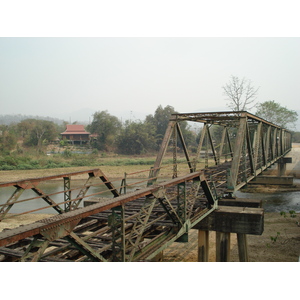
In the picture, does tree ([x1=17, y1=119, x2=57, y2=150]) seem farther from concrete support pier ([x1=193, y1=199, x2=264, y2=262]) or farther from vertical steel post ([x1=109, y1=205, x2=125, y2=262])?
vertical steel post ([x1=109, y1=205, x2=125, y2=262])

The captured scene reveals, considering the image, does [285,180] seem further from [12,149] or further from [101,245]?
[12,149]

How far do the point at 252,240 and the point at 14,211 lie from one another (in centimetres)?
1571

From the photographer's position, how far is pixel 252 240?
15.6 metres

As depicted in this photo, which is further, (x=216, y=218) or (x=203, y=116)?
(x=203, y=116)

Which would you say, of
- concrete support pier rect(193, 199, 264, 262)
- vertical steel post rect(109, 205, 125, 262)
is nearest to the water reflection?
concrete support pier rect(193, 199, 264, 262)

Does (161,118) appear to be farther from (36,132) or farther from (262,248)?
(262,248)

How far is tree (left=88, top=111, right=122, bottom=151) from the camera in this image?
207 feet

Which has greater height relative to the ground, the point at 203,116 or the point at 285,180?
the point at 203,116

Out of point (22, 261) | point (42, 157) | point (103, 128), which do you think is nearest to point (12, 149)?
point (42, 157)

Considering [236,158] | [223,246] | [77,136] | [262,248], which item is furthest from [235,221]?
[77,136]

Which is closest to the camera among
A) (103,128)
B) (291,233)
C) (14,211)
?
(291,233)

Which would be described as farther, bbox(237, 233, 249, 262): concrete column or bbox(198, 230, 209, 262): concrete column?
bbox(237, 233, 249, 262): concrete column

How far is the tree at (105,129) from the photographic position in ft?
207

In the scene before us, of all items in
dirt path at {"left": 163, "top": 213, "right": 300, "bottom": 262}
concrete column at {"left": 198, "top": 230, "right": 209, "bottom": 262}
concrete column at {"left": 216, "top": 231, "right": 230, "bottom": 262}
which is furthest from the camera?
dirt path at {"left": 163, "top": 213, "right": 300, "bottom": 262}
